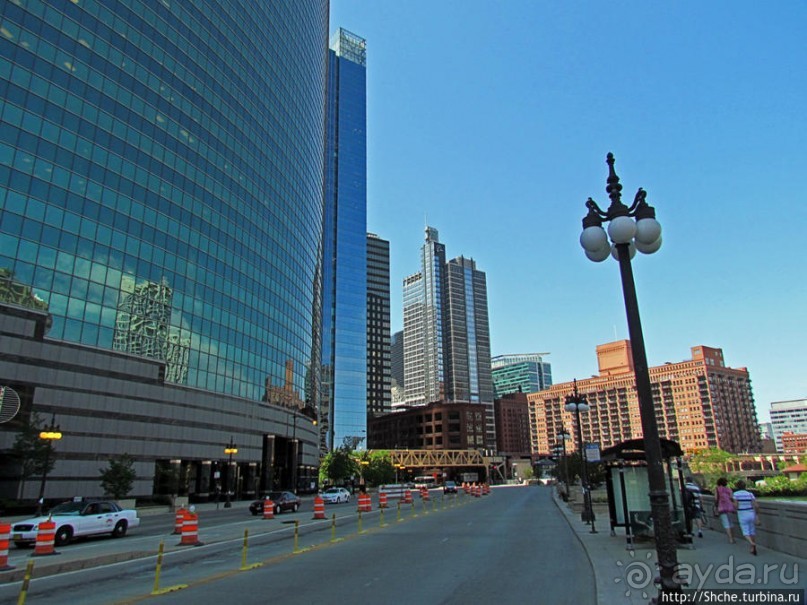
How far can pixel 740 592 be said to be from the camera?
371 inches

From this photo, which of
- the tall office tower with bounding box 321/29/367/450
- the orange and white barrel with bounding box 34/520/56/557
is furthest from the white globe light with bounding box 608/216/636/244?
the tall office tower with bounding box 321/29/367/450

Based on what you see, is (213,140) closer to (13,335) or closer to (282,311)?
(282,311)

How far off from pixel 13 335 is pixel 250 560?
112ft

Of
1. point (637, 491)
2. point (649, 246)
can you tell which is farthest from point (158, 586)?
point (637, 491)

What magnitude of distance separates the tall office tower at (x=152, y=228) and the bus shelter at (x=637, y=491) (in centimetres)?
4011

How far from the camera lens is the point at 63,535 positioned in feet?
70.1

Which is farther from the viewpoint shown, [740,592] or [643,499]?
[643,499]

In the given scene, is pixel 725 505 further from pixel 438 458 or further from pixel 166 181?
pixel 438 458

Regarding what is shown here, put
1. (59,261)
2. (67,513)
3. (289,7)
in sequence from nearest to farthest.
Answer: (67,513), (59,261), (289,7)

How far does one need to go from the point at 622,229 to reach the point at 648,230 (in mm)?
442

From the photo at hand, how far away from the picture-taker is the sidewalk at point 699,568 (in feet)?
32.7

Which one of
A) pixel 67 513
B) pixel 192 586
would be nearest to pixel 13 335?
pixel 67 513

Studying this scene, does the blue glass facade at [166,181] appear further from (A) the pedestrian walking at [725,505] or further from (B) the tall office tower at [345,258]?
(B) the tall office tower at [345,258]

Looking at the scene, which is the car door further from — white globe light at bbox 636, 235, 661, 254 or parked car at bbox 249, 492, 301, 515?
white globe light at bbox 636, 235, 661, 254
